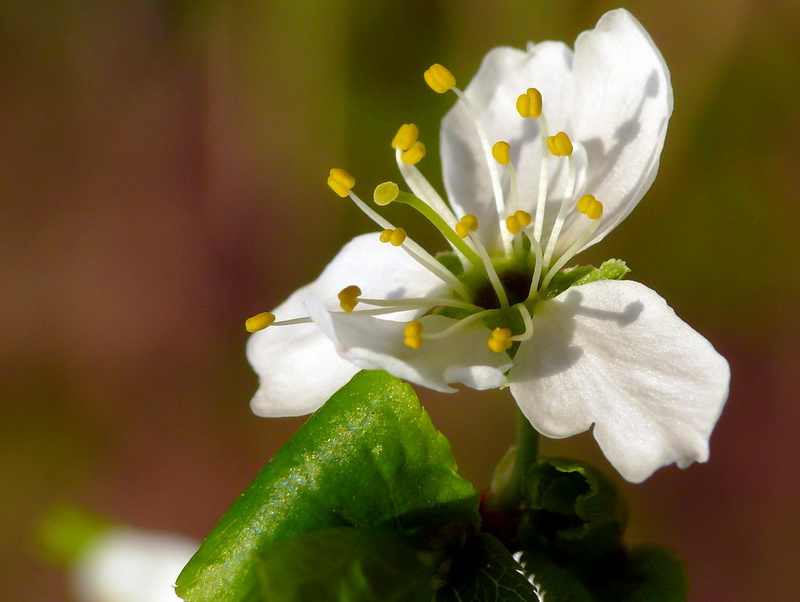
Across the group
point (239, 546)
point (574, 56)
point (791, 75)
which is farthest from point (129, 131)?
point (239, 546)

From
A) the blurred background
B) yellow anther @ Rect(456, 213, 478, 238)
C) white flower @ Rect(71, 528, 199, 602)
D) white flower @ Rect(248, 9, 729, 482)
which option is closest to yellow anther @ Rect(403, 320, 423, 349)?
white flower @ Rect(248, 9, 729, 482)

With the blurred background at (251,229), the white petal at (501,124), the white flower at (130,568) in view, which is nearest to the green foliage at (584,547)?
the white petal at (501,124)

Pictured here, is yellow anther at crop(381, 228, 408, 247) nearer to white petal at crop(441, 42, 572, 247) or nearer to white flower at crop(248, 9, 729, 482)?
white flower at crop(248, 9, 729, 482)

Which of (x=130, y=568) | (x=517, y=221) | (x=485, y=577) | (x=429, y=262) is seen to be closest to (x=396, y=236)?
(x=429, y=262)

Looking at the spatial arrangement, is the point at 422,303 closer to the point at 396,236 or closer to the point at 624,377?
the point at 396,236

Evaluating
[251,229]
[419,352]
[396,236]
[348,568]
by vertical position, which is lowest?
[251,229]

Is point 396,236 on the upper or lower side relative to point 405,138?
lower
